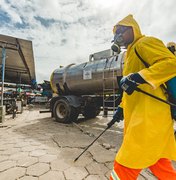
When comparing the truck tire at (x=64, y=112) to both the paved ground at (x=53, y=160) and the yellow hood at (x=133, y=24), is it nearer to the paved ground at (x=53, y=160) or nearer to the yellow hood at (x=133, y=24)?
the paved ground at (x=53, y=160)

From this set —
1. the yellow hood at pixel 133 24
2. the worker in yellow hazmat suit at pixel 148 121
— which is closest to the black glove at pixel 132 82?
the worker in yellow hazmat suit at pixel 148 121

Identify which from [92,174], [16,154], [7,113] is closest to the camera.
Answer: [92,174]

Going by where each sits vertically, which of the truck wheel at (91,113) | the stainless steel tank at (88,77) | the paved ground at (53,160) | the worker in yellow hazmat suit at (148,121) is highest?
the stainless steel tank at (88,77)

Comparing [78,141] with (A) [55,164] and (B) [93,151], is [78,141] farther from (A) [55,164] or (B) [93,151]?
(A) [55,164]

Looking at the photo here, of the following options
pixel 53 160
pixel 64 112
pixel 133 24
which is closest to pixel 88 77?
pixel 64 112

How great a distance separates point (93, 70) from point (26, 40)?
10.2 ft

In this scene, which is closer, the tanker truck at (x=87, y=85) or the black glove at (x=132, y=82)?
the black glove at (x=132, y=82)

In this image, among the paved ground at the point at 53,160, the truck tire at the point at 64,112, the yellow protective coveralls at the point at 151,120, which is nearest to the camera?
the yellow protective coveralls at the point at 151,120

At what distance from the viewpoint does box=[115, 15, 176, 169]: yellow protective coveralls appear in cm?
130

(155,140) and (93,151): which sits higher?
(155,140)

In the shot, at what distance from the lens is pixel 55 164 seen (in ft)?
8.96

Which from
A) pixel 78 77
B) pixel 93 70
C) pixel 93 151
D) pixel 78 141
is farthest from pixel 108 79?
pixel 93 151

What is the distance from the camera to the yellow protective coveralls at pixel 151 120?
51.0 inches

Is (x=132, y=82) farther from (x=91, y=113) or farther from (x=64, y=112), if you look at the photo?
(x=91, y=113)
